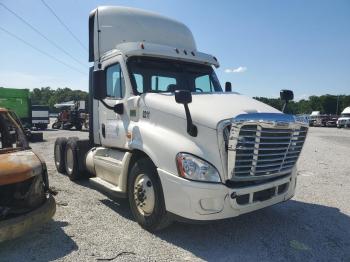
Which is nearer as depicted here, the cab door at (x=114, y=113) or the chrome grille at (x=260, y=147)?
the chrome grille at (x=260, y=147)

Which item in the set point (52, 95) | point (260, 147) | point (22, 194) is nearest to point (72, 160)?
point (22, 194)

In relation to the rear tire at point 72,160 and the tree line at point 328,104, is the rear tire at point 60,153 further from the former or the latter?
the tree line at point 328,104

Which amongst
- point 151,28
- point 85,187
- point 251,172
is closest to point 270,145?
point 251,172

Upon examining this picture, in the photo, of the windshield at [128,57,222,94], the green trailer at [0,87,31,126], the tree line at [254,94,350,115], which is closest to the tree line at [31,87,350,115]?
the tree line at [254,94,350,115]

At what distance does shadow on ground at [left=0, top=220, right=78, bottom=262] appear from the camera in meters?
4.07

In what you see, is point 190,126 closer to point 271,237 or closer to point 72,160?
point 271,237

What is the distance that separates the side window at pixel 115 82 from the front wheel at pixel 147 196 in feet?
4.85

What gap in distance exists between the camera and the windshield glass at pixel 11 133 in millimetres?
5398

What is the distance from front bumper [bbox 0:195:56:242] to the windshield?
2.27 meters

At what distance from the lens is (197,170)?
4.16 m

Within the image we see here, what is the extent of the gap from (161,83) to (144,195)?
1.97m

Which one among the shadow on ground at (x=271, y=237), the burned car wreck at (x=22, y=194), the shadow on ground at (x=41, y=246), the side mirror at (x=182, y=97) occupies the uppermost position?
the side mirror at (x=182, y=97)

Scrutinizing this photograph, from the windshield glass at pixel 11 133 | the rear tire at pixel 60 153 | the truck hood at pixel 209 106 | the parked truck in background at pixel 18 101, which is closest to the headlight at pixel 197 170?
the truck hood at pixel 209 106

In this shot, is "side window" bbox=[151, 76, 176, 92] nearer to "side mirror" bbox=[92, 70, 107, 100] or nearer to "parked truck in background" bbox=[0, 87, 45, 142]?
"side mirror" bbox=[92, 70, 107, 100]
